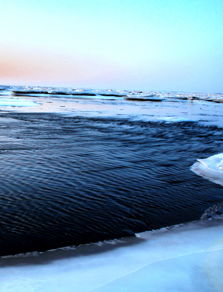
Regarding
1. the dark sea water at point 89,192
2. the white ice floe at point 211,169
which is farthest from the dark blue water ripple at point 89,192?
the white ice floe at point 211,169

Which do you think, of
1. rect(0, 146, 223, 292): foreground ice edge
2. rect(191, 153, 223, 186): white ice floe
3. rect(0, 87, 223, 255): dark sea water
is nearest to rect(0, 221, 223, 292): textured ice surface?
rect(0, 146, 223, 292): foreground ice edge

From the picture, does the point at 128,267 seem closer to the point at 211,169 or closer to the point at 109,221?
the point at 109,221

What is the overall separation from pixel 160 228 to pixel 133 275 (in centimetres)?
143

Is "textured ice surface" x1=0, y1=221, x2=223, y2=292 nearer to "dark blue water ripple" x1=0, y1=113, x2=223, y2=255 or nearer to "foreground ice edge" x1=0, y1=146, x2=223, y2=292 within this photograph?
"foreground ice edge" x1=0, y1=146, x2=223, y2=292

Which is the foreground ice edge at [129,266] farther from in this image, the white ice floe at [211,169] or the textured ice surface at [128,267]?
the white ice floe at [211,169]

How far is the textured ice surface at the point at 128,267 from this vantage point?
2.94 m

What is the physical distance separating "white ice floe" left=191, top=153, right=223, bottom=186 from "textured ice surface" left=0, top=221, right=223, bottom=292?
3.30m

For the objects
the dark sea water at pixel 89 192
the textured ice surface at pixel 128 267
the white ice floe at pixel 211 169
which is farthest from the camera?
the white ice floe at pixel 211 169

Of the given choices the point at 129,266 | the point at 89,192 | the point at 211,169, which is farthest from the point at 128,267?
A: the point at 211,169

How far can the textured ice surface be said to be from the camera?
2938 millimetres

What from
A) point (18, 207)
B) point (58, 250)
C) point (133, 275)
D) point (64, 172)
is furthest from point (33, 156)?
point (133, 275)

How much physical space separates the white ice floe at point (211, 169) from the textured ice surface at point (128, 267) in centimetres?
330

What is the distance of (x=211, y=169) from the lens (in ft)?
26.0

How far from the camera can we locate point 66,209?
4965 millimetres
